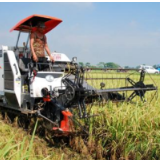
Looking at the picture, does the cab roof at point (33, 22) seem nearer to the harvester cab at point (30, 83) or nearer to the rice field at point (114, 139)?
the harvester cab at point (30, 83)

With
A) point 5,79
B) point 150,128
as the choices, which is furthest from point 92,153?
point 5,79

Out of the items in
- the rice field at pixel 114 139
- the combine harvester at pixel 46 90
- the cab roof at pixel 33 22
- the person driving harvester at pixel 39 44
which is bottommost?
the rice field at pixel 114 139

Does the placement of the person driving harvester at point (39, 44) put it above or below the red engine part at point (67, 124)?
above

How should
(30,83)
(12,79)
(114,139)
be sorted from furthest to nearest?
(12,79) → (30,83) → (114,139)

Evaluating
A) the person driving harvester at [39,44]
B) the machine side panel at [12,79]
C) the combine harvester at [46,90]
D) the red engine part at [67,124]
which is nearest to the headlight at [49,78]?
the combine harvester at [46,90]

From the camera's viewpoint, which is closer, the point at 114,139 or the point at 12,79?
the point at 114,139

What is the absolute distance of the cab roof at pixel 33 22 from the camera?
5129mm

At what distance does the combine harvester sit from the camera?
13.9 feet

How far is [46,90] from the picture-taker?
4746 mm

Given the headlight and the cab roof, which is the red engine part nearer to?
the headlight

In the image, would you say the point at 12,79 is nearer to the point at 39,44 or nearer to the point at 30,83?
the point at 30,83

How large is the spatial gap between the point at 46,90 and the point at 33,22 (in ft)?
5.61

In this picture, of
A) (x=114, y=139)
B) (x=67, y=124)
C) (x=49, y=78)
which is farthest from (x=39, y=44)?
(x=114, y=139)

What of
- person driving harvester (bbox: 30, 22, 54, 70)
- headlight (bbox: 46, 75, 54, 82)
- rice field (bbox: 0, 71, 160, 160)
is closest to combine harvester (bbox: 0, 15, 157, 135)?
headlight (bbox: 46, 75, 54, 82)
